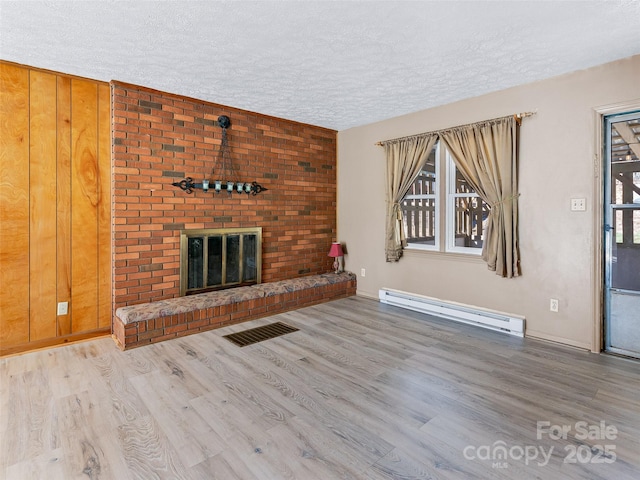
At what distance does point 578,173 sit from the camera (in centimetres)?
308

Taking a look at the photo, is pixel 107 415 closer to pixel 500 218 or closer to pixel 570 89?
pixel 500 218

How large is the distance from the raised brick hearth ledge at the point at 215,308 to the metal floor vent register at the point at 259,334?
0.33m

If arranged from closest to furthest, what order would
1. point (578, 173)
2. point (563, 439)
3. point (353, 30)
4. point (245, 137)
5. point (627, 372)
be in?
point (563, 439) < point (353, 30) < point (627, 372) < point (578, 173) < point (245, 137)

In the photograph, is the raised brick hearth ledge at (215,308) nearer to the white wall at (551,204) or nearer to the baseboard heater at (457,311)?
the baseboard heater at (457,311)

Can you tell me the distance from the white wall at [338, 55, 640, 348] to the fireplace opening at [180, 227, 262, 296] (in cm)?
227

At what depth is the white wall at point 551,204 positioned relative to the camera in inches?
119

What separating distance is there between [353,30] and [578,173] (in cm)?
237

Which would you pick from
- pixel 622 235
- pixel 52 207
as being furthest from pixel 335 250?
pixel 52 207

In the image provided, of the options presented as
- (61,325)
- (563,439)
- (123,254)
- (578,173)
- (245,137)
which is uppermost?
(245,137)

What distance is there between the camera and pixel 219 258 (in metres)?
4.08

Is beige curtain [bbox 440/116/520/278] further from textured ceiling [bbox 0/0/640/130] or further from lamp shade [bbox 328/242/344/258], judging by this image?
lamp shade [bbox 328/242/344/258]

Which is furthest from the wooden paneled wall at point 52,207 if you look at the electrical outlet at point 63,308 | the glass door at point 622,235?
the glass door at point 622,235

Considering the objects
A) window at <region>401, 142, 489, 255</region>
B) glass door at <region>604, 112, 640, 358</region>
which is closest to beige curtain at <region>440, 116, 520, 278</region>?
window at <region>401, 142, 489, 255</region>

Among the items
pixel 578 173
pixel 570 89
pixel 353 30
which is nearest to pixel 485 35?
pixel 353 30
